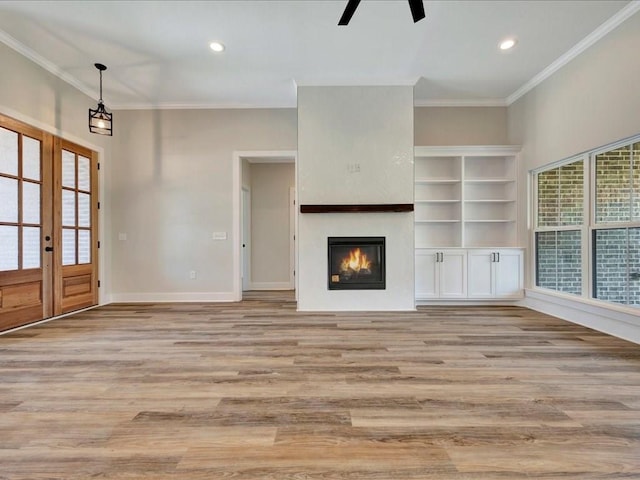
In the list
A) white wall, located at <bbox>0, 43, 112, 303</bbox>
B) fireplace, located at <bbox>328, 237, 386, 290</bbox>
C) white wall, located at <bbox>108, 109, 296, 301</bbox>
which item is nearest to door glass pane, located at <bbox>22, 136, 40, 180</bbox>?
white wall, located at <bbox>0, 43, 112, 303</bbox>

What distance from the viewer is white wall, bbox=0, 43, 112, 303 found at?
137 inches

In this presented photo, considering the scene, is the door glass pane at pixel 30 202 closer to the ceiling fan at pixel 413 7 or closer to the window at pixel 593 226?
the ceiling fan at pixel 413 7

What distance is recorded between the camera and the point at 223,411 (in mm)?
1838

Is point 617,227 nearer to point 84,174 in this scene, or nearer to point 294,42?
point 294,42

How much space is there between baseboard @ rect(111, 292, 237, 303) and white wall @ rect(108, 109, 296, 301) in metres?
0.02

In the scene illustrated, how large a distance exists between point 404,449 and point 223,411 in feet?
3.25

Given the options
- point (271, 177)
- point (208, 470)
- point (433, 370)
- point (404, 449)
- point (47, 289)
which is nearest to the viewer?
point (208, 470)

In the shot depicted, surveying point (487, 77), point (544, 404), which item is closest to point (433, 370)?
point (544, 404)

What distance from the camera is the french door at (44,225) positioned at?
347cm

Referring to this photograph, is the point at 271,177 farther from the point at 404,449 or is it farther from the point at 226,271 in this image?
the point at 404,449

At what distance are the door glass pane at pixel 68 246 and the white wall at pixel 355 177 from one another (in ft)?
10.0

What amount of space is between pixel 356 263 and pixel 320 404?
2.62 metres

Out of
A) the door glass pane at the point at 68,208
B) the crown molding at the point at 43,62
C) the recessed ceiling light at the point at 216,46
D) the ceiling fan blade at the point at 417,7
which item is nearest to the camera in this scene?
the ceiling fan blade at the point at 417,7

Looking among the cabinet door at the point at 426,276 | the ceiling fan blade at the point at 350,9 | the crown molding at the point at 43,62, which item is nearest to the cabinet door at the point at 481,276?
the cabinet door at the point at 426,276
